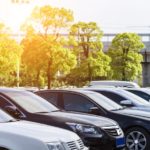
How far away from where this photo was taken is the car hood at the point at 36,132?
766cm

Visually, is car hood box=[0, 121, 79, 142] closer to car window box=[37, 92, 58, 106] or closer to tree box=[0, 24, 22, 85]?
car window box=[37, 92, 58, 106]

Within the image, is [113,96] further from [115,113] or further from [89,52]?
[89,52]

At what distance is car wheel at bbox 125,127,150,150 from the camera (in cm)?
1301

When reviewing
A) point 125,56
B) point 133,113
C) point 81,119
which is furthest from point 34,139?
point 125,56

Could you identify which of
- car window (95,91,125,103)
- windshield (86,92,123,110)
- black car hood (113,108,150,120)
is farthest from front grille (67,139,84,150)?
car window (95,91,125,103)

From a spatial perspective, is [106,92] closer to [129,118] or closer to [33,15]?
[129,118]

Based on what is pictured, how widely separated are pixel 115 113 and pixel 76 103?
0.95m

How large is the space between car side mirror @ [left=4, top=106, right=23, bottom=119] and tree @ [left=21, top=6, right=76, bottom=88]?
39529mm

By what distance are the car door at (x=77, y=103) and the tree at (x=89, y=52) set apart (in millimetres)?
43086

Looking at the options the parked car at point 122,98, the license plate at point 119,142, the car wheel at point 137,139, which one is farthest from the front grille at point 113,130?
the parked car at point 122,98

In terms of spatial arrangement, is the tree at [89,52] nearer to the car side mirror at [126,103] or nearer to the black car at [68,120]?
the car side mirror at [126,103]

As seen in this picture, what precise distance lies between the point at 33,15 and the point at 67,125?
4092 cm

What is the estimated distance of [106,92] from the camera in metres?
16.0

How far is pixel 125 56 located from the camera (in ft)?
210
